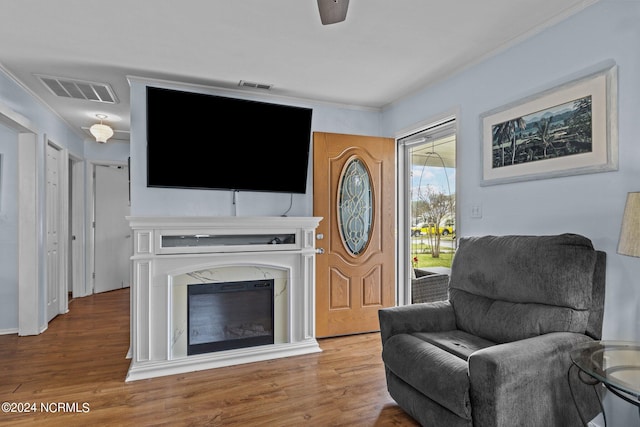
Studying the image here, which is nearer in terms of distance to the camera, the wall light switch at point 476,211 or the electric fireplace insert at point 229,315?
the wall light switch at point 476,211

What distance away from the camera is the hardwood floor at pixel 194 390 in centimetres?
226

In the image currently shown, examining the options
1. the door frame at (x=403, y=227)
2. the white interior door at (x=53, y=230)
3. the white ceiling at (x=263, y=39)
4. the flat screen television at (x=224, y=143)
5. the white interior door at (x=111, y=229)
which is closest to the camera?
the white ceiling at (x=263, y=39)

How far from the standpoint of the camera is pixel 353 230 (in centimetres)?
395

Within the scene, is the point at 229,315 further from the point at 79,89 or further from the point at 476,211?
the point at 79,89

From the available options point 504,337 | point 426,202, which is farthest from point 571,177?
point 426,202

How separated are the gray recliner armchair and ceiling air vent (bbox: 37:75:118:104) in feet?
10.8

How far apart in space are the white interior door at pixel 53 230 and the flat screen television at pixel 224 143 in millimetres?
2060

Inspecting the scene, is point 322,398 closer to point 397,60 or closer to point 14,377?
point 14,377

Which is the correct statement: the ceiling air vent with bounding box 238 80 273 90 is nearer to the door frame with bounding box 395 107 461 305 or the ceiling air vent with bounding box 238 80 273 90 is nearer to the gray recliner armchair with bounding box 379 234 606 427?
the door frame with bounding box 395 107 461 305

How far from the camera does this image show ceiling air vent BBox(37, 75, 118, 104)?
3.36 m

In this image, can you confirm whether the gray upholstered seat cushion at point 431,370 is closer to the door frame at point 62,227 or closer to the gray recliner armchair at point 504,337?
the gray recliner armchair at point 504,337

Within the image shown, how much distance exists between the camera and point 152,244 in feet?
9.69

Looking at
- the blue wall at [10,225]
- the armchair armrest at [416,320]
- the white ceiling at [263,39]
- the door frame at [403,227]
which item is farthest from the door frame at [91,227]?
the armchair armrest at [416,320]

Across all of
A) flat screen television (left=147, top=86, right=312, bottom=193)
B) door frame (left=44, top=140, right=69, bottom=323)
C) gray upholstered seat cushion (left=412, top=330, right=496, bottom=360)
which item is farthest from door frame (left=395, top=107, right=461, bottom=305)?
door frame (left=44, top=140, right=69, bottom=323)
